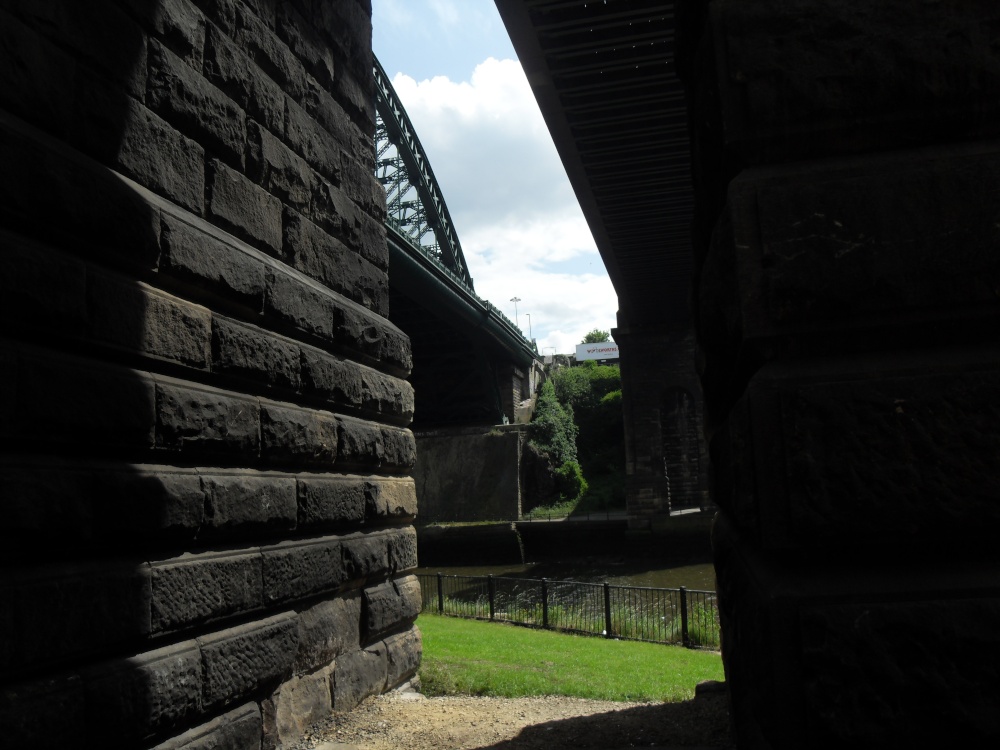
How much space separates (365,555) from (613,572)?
2375 cm

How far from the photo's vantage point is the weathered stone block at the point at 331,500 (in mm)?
4270

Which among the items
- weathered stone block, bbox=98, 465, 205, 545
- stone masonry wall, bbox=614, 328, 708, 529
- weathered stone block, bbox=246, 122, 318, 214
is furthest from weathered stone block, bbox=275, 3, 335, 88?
stone masonry wall, bbox=614, 328, 708, 529

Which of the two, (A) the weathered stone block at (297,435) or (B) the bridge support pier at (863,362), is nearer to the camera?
(B) the bridge support pier at (863,362)

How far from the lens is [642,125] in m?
14.4

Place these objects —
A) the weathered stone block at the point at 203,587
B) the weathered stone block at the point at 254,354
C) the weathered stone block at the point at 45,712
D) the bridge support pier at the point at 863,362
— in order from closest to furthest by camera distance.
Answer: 1. the bridge support pier at the point at 863,362
2. the weathered stone block at the point at 45,712
3. the weathered stone block at the point at 203,587
4. the weathered stone block at the point at 254,354

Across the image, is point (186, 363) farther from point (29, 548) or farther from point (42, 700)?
point (42, 700)

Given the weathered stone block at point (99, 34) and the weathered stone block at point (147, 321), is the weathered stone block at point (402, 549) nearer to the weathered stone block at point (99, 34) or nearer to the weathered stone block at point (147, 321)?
the weathered stone block at point (147, 321)

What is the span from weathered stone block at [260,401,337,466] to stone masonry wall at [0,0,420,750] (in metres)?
0.01

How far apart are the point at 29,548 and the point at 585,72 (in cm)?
1151

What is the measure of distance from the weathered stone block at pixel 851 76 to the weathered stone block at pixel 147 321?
2.24 m

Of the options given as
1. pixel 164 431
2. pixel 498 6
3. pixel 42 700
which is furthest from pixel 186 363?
pixel 498 6

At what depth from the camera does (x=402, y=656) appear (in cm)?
537

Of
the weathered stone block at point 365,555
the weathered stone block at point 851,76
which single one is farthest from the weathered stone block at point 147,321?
the weathered stone block at point 851,76

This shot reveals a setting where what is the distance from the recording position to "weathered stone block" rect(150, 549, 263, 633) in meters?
3.13
